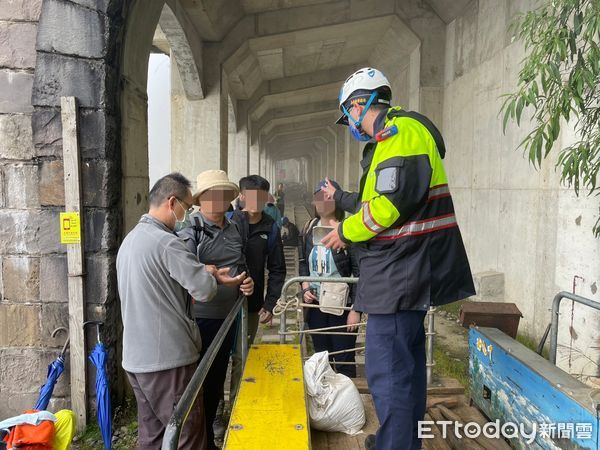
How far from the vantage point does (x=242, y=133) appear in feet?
52.6

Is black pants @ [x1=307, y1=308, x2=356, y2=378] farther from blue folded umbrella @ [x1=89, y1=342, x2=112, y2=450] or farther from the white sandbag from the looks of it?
blue folded umbrella @ [x1=89, y1=342, x2=112, y2=450]

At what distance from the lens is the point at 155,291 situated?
2.66 m

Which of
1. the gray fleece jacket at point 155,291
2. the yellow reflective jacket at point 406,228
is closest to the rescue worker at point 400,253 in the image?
the yellow reflective jacket at point 406,228

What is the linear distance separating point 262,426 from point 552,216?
477 cm

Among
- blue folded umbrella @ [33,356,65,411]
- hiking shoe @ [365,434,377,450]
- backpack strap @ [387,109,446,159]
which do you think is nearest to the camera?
backpack strap @ [387,109,446,159]

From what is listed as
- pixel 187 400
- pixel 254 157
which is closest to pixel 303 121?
pixel 254 157

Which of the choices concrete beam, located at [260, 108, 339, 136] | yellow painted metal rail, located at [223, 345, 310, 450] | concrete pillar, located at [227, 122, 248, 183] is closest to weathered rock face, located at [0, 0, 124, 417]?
yellow painted metal rail, located at [223, 345, 310, 450]

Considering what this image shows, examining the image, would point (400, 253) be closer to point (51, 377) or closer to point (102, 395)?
point (102, 395)

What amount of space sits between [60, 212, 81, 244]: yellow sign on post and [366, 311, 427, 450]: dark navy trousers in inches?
106

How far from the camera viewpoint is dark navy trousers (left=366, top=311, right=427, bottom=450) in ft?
7.90

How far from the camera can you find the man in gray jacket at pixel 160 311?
2.65 m

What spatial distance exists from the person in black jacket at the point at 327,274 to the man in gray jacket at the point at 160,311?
153cm

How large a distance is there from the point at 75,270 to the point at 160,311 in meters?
1.67

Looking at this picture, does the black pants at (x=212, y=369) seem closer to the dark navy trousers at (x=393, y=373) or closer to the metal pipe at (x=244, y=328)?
the metal pipe at (x=244, y=328)
